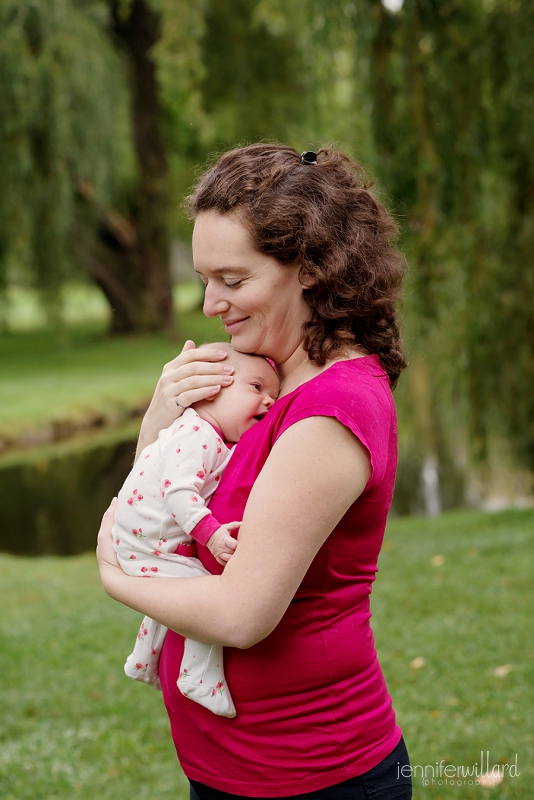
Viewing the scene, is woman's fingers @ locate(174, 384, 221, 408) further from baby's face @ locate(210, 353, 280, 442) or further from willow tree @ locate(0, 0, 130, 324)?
willow tree @ locate(0, 0, 130, 324)

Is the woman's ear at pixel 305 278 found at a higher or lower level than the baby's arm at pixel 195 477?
higher

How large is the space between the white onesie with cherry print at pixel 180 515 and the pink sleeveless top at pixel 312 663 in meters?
0.03

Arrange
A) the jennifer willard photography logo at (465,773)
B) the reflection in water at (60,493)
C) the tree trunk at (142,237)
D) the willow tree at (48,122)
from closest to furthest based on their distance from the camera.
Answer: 1. the jennifer willard photography logo at (465,773)
2. the reflection in water at (60,493)
3. the willow tree at (48,122)
4. the tree trunk at (142,237)

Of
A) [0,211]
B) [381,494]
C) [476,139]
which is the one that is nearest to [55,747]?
[381,494]

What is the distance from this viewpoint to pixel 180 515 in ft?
4.83

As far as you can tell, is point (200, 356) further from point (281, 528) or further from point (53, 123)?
point (53, 123)

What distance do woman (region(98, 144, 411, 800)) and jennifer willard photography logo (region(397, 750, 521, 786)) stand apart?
1.69 meters

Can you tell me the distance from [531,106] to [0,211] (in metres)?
6.83

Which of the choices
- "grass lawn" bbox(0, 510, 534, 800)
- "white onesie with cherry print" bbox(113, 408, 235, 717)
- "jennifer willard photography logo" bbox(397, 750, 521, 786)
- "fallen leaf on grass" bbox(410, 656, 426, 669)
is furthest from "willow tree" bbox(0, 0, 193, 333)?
"white onesie with cherry print" bbox(113, 408, 235, 717)

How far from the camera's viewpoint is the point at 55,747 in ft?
11.6

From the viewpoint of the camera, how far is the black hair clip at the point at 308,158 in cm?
154

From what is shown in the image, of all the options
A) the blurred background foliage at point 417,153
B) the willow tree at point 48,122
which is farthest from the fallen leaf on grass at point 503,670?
the willow tree at point 48,122

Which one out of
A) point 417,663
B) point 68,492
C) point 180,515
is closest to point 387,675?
point 417,663

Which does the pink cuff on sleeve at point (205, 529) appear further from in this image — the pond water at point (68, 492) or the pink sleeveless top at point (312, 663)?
the pond water at point (68, 492)
